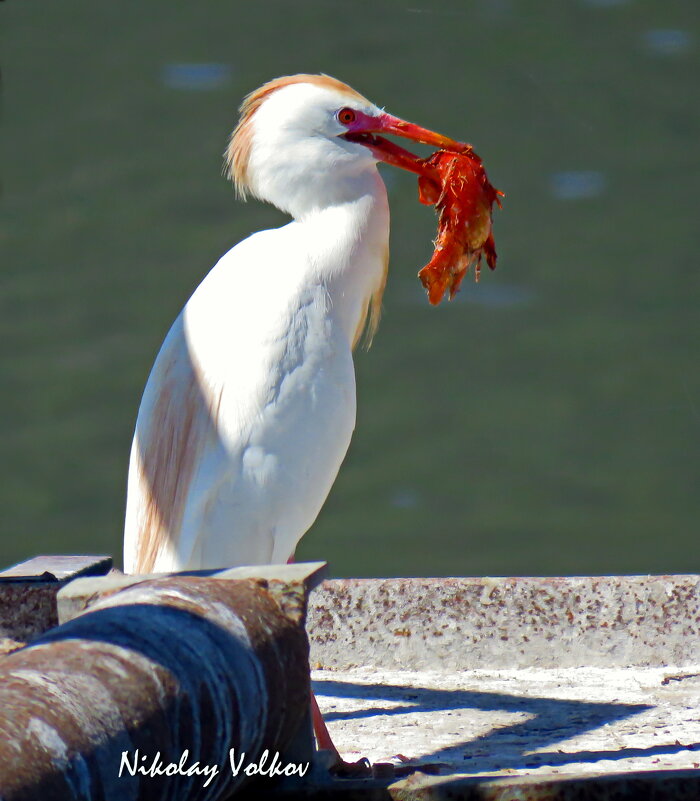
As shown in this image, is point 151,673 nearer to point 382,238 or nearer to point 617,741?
point 617,741

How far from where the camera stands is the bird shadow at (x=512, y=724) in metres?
1.57

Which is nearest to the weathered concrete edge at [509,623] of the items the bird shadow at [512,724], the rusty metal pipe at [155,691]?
the bird shadow at [512,724]

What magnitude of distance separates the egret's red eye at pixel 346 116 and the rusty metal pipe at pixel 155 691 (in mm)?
1230

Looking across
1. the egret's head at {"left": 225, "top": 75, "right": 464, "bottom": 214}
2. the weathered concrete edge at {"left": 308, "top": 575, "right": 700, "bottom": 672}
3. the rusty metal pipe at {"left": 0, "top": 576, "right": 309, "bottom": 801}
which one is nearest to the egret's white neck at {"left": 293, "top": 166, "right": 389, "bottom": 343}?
the egret's head at {"left": 225, "top": 75, "right": 464, "bottom": 214}

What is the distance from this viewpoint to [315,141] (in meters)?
2.15

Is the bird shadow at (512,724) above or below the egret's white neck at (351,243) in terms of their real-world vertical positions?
below

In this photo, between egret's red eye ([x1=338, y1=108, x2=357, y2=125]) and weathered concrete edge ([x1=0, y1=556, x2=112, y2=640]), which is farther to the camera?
egret's red eye ([x1=338, y1=108, x2=357, y2=125])

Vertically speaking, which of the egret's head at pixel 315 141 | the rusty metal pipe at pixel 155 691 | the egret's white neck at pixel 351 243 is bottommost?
the rusty metal pipe at pixel 155 691

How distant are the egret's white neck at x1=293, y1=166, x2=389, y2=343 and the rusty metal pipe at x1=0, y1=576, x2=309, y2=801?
106 cm

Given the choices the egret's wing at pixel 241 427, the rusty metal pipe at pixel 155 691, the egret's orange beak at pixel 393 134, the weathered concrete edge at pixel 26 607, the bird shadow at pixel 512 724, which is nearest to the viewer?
the rusty metal pipe at pixel 155 691

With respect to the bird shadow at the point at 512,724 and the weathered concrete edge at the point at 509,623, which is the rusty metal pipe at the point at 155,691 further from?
the weathered concrete edge at the point at 509,623

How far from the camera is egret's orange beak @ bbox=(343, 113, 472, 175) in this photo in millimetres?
2115

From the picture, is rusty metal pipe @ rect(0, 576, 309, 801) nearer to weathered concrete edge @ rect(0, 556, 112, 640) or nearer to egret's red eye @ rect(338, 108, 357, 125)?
weathered concrete edge @ rect(0, 556, 112, 640)

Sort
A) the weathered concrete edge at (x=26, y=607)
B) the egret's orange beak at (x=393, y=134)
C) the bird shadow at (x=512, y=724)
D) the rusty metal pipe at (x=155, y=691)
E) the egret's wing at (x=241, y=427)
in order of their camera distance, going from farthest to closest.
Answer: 1. the egret's orange beak at (x=393, y=134)
2. the egret's wing at (x=241, y=427)
3. the weathered concrete edge at (x=26, y=607)
4. the bird shadow at (x=512, y=724)
5. the rusty metal pipe at (x=155, y=691)
